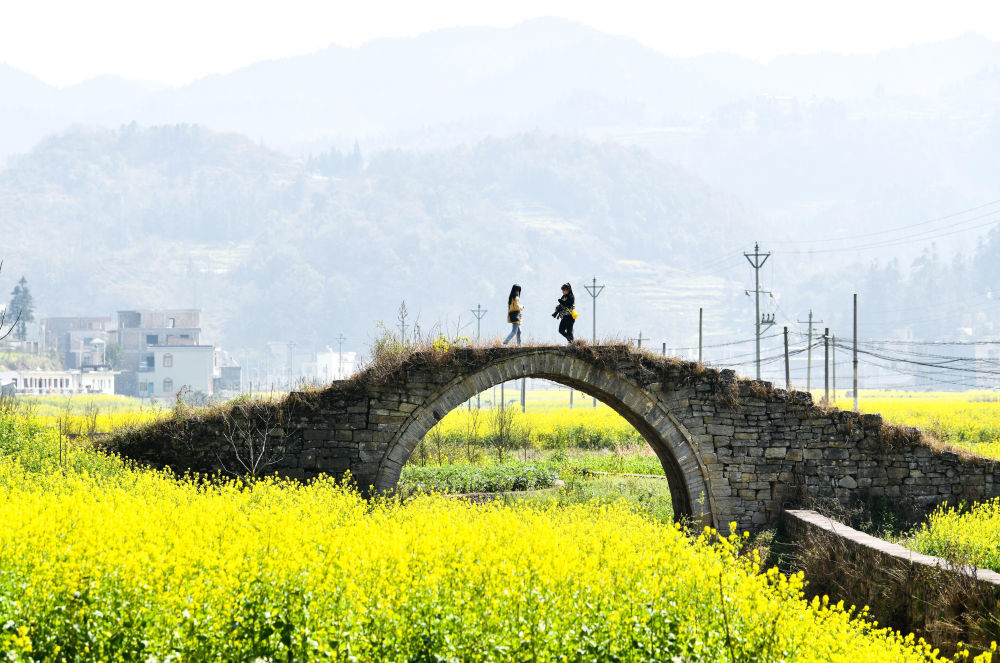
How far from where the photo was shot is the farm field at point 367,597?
729 cm

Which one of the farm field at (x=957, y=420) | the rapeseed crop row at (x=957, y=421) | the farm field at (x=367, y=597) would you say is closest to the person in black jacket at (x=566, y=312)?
the farm field at (x=367, y=597)

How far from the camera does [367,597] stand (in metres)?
8.06

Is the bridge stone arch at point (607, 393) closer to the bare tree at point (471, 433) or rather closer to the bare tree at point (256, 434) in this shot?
the bare tree at point (256, 434)

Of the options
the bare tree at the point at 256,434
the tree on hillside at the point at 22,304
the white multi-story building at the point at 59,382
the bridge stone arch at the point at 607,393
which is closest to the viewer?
the bare tree at the point at 256,434

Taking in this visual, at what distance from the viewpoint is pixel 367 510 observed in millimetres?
15664

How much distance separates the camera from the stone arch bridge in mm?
17625

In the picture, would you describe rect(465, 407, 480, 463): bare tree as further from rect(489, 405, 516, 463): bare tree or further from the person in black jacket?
the person in black jacket

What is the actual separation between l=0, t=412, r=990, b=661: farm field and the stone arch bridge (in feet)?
22.2

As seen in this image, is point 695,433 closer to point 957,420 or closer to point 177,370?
point 957,420

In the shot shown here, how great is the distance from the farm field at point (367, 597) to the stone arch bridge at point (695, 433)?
6778 millimetres

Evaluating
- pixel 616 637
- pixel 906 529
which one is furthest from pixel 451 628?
pixel 906 529

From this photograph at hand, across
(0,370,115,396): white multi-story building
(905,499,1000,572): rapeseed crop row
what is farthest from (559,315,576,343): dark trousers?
(0,370,115,396): white multi-story building

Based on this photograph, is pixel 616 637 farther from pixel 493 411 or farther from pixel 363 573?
pixel 493 411

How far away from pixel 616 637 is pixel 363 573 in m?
2.20
